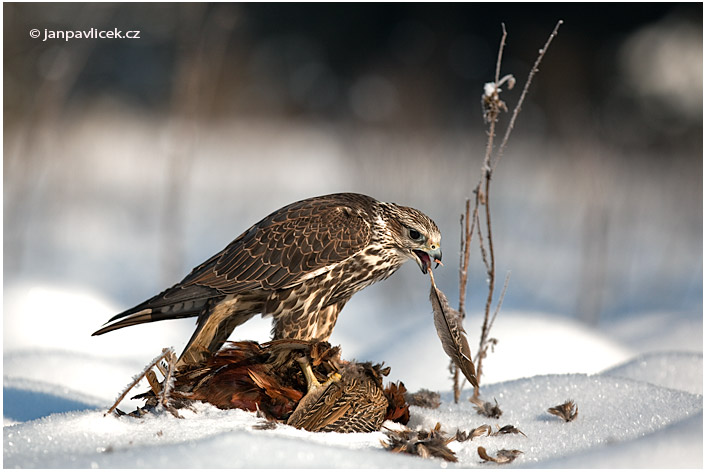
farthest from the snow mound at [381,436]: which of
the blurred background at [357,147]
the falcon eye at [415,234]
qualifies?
the blurred background at [357,147]

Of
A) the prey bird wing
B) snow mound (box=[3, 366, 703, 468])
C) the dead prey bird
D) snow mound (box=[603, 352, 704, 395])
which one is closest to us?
snow mound (box=[3, 366, 703, 468])

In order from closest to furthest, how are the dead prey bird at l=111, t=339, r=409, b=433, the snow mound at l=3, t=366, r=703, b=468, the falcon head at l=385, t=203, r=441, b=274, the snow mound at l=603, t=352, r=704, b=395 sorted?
the snow mound at l=3, t=366, r=703, b=468 < the dead prey bird at l=111, t=339, r=409, b=433 < the falcon head at l=385, t=203, r=441, b=274 < the snow mound at l=603, t=352, r=704, b=395

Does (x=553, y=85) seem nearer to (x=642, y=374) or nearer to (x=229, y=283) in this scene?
(x=642, y=374)

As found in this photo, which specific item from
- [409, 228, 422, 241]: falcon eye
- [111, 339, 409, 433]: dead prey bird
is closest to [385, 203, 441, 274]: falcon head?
[409, 228, 422, 241]: falcon eye

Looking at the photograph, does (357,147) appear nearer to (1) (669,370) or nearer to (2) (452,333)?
(1) (669,370)

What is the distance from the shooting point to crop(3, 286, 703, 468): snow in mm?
1724

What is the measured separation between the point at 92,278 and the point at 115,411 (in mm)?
4433

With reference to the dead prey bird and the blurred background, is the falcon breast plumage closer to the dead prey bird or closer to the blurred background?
the dead prey bird

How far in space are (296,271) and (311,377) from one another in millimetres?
409

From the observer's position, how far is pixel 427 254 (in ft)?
8.68

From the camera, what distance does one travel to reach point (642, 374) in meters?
3.26

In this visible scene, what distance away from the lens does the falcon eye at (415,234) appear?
2578mm

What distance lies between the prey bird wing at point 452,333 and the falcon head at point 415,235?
0.14m

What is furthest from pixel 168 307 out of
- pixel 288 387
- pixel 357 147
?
pixel 357 147
